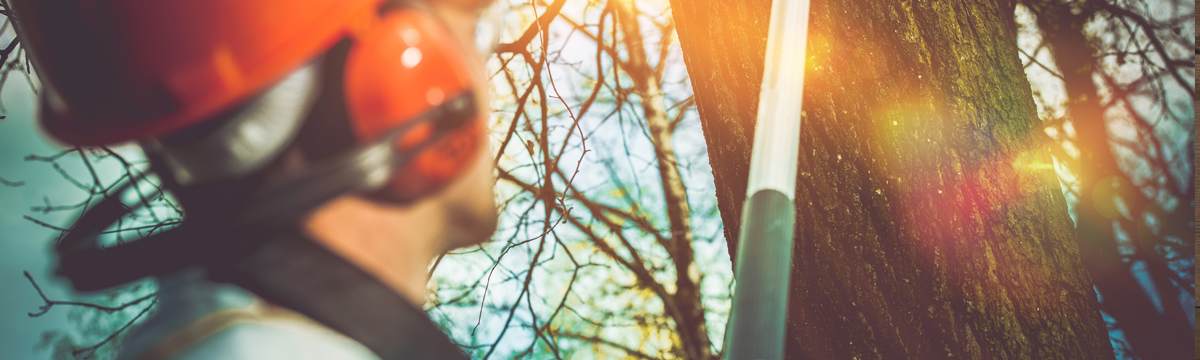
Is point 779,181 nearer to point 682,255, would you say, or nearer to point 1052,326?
point 1052,326

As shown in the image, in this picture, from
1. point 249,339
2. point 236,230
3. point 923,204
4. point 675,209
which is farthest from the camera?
point 675,209

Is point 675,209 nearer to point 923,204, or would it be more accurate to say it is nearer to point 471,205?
point 923,204

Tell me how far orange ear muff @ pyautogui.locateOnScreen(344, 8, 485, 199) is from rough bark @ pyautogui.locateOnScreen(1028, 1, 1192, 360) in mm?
4540

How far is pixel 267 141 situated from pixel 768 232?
84 cm

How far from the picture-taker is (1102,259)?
3.98 metres

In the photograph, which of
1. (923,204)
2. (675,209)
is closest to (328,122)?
(923,204)

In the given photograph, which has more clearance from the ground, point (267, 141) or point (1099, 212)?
point (1099, 212)

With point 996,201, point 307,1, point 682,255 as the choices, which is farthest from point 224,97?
point 682,255

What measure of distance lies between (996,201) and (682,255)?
4.33 meters

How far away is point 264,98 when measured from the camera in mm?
868

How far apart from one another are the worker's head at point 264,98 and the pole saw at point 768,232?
1.92 ft

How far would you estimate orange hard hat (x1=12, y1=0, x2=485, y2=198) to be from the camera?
2.84ft

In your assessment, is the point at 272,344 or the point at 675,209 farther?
the point at 675,209

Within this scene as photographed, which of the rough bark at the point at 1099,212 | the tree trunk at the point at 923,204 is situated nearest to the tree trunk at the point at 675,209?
the rough bark at the point at 1099,212
